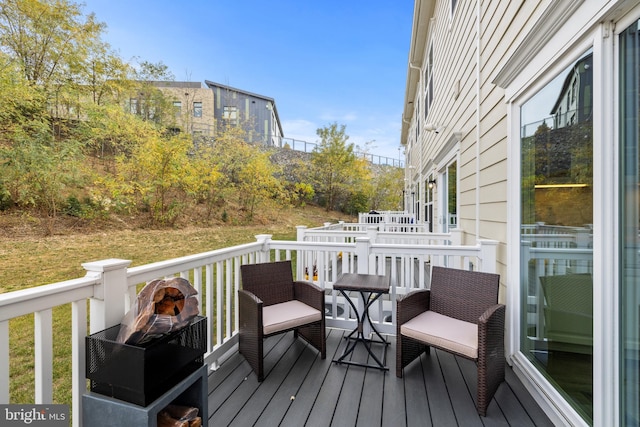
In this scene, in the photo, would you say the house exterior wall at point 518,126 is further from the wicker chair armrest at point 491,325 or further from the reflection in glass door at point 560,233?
the wicker chair armrest at point 491,325

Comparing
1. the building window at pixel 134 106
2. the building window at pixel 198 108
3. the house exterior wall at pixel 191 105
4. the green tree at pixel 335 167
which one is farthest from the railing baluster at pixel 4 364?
the building window at pixel 198 108

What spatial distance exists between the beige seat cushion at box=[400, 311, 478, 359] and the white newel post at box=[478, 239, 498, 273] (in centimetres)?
60

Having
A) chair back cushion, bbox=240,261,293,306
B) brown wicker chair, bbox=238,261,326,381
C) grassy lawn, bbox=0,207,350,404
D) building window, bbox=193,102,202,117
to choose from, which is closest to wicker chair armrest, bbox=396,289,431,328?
brown wicker chair, bbox=238,261,326,381

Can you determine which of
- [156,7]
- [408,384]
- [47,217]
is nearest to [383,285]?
[408,384]

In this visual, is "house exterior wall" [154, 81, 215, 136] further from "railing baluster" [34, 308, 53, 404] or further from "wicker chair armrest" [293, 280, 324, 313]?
"railing baluster" [34, 308, 53, 404]

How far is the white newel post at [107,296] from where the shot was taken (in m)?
1.51

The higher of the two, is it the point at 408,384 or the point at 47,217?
the point at 47,217

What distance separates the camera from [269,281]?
9.25 ft

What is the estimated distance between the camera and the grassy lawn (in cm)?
274

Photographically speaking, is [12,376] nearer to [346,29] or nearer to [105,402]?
[105,402]

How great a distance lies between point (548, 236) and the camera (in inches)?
76.5

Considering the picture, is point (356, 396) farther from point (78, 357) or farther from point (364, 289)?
point (78, 357)

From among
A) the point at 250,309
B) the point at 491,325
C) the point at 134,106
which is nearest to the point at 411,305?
the point at 491,325

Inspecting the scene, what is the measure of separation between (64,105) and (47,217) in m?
3.75
